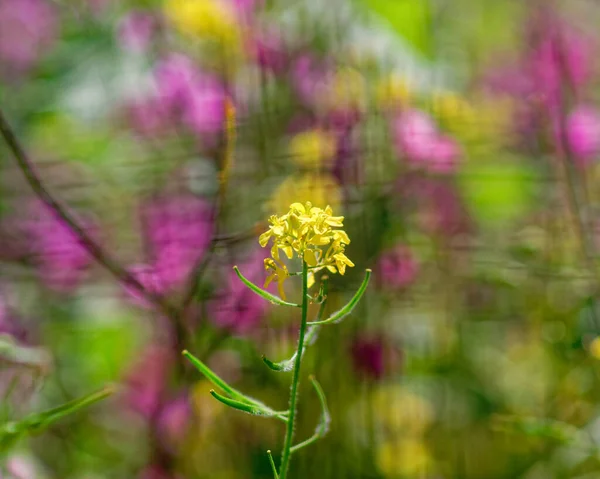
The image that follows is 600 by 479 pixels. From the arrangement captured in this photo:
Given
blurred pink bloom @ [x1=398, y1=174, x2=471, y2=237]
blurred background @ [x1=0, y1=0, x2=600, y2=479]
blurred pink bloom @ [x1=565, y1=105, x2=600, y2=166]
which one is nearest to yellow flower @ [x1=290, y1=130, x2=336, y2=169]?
blurred background @ [x1=0, y1=0, x2=600, y2=479]

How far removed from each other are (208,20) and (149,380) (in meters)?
0.28

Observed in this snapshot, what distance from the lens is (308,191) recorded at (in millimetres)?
530

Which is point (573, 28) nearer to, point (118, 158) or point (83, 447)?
point (118, 158)

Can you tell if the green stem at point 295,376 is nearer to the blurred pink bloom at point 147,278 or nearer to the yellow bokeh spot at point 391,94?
the blurred pink bloom at point 147,278

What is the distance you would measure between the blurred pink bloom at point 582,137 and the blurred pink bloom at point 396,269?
178 millimetres

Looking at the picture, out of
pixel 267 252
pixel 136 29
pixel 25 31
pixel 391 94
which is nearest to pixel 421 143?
pixel 391 94

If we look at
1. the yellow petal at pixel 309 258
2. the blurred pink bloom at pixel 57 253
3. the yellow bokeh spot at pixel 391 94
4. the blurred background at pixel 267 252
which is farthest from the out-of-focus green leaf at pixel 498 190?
the yellow petal at pixel 309 258

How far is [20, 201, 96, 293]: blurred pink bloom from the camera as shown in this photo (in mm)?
564

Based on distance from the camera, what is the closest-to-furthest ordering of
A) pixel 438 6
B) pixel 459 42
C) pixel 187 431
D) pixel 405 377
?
pixel 187 431, pixel 405 377, pixel 438 6, pixel 459 42

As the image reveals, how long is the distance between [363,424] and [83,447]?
22cm

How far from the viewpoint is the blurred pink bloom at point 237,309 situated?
50 centimetres

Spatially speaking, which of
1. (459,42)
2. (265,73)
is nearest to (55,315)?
(265,73)

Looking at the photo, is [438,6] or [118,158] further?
[438,6]

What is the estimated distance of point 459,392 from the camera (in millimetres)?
641
